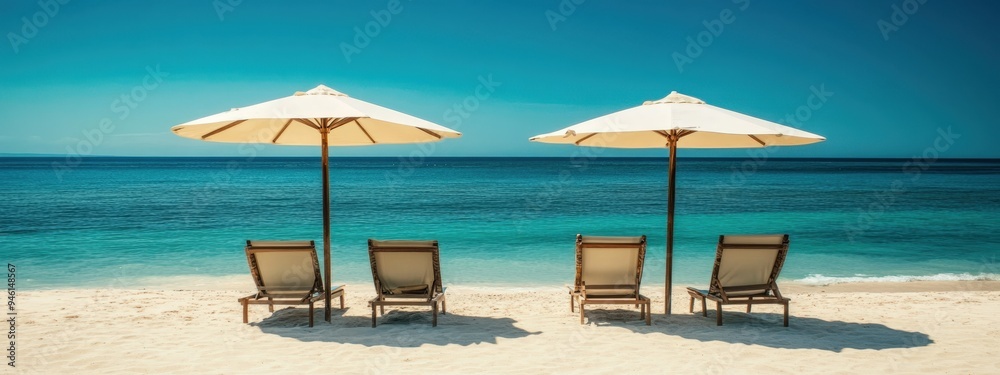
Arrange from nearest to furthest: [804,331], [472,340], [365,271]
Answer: [472,340]
[804,331]
[365,271]

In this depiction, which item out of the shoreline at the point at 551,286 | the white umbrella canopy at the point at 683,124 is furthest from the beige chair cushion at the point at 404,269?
the shoreline at the point at 551,286

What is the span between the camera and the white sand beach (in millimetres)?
4168

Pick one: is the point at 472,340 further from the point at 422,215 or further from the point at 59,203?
the point at 59,203

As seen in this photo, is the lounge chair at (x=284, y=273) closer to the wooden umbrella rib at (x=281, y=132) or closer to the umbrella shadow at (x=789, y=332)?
the wooden umbrella rib at (x=281, y=132)

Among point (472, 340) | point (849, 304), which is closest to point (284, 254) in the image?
point (472, 340)

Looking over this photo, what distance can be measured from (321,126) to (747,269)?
4221mm

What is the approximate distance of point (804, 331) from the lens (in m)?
5.25

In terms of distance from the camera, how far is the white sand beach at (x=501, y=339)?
13.7 feet

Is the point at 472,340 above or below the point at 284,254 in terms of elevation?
below

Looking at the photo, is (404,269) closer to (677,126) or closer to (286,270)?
(286,270)

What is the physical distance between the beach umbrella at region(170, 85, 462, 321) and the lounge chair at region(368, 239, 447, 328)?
489 millimetres

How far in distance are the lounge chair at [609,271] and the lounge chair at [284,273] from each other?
2.47 m

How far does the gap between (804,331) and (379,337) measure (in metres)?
3.85

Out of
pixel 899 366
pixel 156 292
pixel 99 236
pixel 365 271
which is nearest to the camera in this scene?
pixel 899 366
